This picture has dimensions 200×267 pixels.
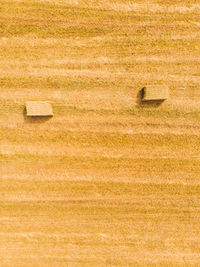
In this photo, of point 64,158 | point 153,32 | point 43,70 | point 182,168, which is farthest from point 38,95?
point 182,168

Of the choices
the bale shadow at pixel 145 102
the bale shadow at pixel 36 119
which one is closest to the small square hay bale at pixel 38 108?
the bale shadow at pixel 36 119

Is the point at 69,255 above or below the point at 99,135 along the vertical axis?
below

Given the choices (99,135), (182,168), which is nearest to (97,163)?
(99,135)

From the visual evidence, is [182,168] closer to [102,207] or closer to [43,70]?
[102,207]

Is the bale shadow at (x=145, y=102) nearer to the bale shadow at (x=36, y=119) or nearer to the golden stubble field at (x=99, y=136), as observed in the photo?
the golden stubble field at (x=99, y=136)

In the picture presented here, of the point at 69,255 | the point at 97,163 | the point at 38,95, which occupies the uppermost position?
the point at 38,95

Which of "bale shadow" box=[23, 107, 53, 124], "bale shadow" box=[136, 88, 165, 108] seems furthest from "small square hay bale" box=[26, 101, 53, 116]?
"bale shadow" box=[136, 88, 165, 108]
